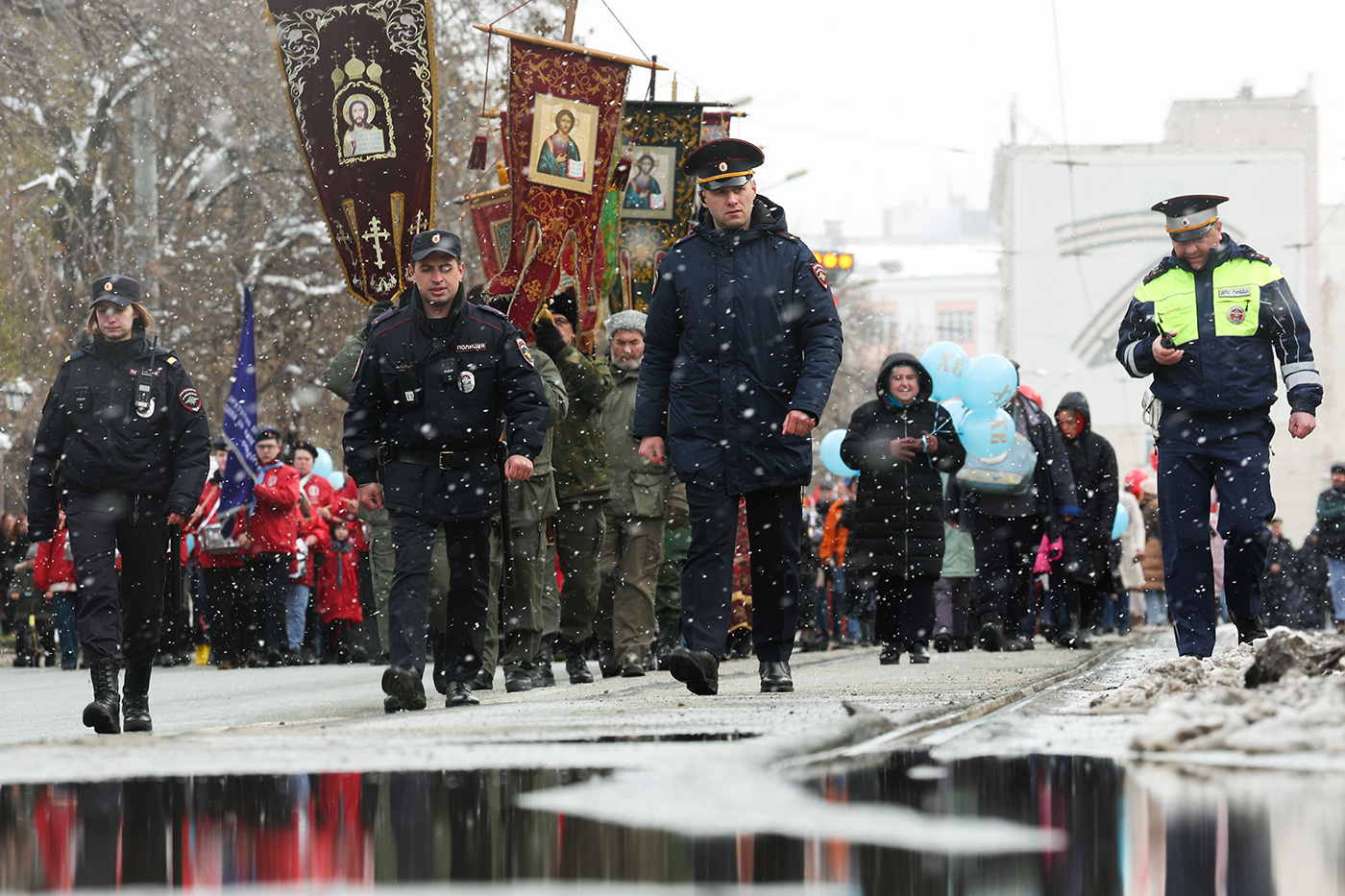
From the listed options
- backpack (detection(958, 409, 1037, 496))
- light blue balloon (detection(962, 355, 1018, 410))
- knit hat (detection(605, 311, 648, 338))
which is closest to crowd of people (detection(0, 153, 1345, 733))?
knit hat (detection(605, 311, 648, 338))

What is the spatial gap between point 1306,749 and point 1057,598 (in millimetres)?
12724

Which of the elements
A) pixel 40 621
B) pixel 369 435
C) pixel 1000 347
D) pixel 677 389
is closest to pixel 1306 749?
pixel 677 389

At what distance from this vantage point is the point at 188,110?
21.2m

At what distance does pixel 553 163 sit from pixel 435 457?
225 inches

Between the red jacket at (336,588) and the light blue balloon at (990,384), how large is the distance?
17.9ft

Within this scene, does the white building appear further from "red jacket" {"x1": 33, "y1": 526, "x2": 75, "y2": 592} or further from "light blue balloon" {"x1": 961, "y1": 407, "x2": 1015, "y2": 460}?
"red jacket" {"x1": 33, "y1": 526, "x2": 75, "y2": 592}

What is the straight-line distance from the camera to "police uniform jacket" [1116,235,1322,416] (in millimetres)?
7895

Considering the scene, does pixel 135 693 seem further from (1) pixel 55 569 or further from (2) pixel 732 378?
(1) pixel 55 569

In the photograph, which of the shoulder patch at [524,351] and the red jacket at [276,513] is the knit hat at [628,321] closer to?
the shoulder patch at [524,351]

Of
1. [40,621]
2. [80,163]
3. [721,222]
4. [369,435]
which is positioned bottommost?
[40,621]

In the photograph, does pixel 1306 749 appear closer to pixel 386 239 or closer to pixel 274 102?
pixel 386 239

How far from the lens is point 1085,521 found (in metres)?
14.7

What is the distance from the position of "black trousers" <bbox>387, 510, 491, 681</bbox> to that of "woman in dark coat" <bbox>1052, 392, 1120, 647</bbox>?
25.4 feet

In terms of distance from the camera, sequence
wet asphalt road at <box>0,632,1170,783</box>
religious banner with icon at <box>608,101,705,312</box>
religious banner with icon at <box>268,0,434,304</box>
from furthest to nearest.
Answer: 1. religious banner with icon at <box>608,101,705,312</box>
2. religious banner with icon at <box>268,0,434,304</box>
3. wet asphalt road at <box>0,632,1170,783</box>
